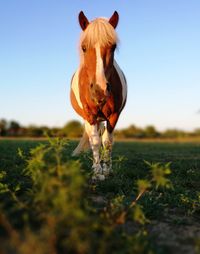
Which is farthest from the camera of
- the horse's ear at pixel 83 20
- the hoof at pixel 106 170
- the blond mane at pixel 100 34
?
the horse's ear at pixel 83 20

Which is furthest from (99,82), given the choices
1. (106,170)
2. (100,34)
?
(106,170)

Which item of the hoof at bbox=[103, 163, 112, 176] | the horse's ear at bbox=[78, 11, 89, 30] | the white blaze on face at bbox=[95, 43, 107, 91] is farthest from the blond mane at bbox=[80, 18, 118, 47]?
the hoof at bbox=[103, 163, 112, 176]

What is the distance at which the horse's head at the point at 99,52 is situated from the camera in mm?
5836

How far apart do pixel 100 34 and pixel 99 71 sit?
2.15ft

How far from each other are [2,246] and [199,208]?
112 inches

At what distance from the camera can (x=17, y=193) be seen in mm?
4434

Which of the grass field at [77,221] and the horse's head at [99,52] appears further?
the horse's head at [99,52]

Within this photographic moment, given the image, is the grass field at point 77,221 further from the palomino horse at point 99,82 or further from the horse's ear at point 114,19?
the horse's ear at point 114,19

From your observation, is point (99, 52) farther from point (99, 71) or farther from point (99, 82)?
point (99, 82)

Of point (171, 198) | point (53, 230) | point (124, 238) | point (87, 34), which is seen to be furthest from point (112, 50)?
point (53, 230)

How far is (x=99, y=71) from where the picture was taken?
5.87 metres

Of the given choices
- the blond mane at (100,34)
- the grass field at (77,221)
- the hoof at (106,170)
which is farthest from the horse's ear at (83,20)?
the grass field at (77,221)

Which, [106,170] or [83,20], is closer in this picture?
[106,170]

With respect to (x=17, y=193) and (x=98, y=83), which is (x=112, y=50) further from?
(x=17, y=193)
